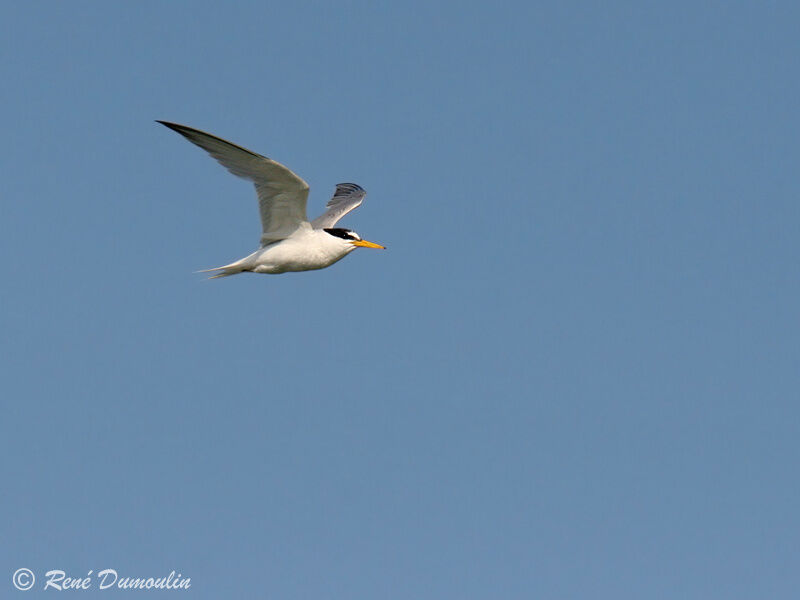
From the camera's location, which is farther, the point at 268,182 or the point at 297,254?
the point at 297,254

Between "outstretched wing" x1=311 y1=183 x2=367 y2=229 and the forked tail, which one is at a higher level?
"outstretched wing" x1=311 y1=183 x2=367 y2=229

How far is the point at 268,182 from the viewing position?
20203mm

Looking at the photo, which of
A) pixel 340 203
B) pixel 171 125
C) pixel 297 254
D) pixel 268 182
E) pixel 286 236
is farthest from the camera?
pixel 340 203

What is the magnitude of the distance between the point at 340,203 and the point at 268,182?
6.81m

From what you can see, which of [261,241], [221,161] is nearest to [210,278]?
[261,241]

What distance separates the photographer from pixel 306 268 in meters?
21.5

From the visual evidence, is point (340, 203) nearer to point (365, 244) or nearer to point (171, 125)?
point (365, 244)

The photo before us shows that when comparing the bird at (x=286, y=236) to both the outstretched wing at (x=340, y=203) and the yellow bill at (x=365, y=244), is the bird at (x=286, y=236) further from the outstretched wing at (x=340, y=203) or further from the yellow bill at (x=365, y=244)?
the outstretched wing at (x=340, y=203)

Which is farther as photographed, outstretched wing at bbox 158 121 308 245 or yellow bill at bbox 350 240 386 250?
yellow bill at bbox 350 240 386 250

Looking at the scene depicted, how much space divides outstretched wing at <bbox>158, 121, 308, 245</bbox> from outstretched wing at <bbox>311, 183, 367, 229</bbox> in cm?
412

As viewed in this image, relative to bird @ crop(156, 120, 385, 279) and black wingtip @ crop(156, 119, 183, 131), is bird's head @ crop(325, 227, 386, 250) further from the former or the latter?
black wingtip @ crop(156, 119, 183, 131)

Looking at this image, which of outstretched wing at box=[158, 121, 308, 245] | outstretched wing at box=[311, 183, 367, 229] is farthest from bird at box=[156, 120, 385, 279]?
Result: outstretched wing at box=[311, 183, 367, 229]

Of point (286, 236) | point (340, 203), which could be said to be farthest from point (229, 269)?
point (340, 203)

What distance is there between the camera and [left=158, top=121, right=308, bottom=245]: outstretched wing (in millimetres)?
18438
